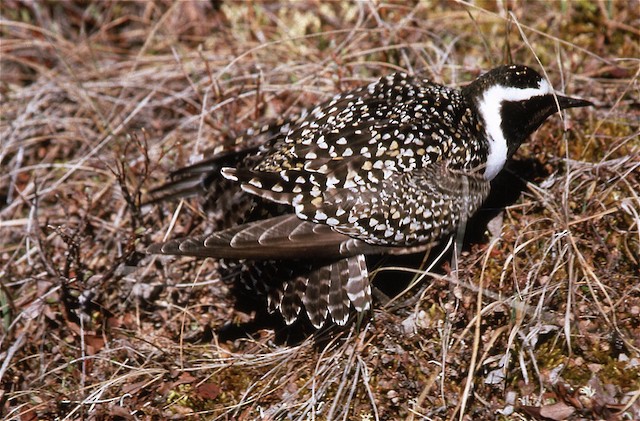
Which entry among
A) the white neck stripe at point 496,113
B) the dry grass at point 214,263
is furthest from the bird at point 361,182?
the dry grass at point 214,263

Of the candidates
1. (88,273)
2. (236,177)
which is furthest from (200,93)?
(236,177)

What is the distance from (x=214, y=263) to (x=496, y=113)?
1.92 meters

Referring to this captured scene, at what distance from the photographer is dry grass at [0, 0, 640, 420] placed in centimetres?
368

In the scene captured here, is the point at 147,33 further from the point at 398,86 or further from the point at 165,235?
the point at 398,86

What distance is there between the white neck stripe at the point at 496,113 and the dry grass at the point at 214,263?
21cm

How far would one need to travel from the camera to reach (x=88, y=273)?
469cm

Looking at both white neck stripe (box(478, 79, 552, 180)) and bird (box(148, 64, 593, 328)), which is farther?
white neck stripe (box(478, 79, 552, 180))

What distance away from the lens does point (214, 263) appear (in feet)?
15.3

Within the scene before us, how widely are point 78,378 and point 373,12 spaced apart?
3013 millimetres

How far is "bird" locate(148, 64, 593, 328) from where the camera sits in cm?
373

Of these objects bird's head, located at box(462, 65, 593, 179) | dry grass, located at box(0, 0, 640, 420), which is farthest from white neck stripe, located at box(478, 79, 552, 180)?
dry grass, located at box(0, 0, 640, 420)

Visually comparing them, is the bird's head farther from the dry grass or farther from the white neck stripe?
the dry grass

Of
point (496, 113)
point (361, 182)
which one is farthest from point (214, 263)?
point (496, 113)

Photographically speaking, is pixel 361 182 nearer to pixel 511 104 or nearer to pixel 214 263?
pixel 511 104
